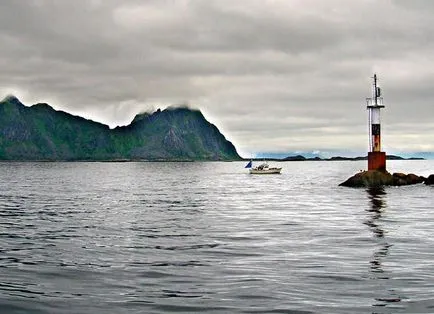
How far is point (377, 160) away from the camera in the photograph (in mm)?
72188

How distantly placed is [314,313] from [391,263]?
7.36m

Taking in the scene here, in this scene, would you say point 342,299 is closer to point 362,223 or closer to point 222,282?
point 222,282

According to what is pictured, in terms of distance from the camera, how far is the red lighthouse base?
71875mm

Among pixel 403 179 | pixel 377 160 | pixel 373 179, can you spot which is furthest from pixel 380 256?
pixel 403 179

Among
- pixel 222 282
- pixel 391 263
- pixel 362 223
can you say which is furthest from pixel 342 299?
pixel 362 223

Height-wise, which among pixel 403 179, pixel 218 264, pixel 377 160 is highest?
pixel 377 160

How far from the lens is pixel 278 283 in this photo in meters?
16.0

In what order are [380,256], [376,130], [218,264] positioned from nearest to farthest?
[218,264]
[380,256]
[376,130]

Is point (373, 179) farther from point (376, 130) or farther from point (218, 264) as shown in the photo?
point (218, 264)

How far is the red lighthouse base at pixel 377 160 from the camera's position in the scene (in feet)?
236

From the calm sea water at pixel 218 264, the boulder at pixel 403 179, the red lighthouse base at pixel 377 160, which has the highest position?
the red lighthouse base at pixel 377 160

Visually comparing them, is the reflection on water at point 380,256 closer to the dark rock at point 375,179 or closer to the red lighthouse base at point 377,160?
the dark rock at point 375,179

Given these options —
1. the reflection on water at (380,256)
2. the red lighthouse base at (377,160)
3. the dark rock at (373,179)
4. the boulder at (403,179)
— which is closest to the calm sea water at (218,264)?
the reflection on water at (380,256)

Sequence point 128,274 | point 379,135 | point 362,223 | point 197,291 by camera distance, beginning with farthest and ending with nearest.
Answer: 1. point 379,135
2. point 362,223
3. point 128,274
4. point 197,291
